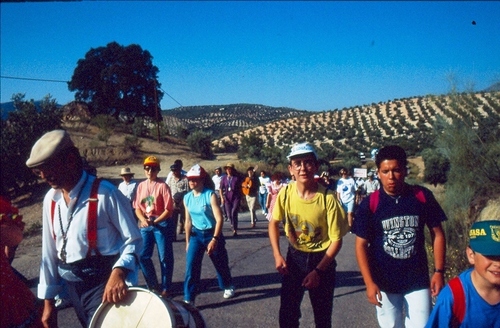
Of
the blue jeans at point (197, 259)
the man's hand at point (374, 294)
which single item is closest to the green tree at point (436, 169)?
the blue jeans at point (197, 259)

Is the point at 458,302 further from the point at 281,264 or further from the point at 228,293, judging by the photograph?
the point at 228,293

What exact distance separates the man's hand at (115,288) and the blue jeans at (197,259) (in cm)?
319

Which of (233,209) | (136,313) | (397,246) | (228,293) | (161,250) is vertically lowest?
(233,209)

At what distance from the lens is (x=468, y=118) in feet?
38.9

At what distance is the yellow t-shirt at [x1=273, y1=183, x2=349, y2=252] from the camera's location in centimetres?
412

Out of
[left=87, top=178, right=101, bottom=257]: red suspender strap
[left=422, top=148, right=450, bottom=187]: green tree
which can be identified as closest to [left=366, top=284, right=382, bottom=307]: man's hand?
[left=87, top=178, right=101, bottom=257]: red suspender strap

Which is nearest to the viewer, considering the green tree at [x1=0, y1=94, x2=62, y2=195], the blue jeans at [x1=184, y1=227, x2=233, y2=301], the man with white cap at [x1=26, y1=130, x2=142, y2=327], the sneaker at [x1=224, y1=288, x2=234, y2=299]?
the man with white cap at [x1=26, y1=130, x2=142, y2=327]

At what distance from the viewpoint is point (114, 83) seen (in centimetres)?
4772

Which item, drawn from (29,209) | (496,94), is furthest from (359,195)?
(29,209)

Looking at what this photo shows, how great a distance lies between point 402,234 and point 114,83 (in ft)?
154

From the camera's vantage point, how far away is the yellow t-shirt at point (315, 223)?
4.12 meters

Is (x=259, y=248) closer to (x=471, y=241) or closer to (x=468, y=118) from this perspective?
(x=468, y=118)

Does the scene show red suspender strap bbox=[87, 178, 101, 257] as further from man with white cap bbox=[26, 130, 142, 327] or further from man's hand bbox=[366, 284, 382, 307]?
man's hand bbox=[366, 284, 382, 307]

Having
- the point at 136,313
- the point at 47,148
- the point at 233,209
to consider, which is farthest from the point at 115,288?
the point at 233,209
